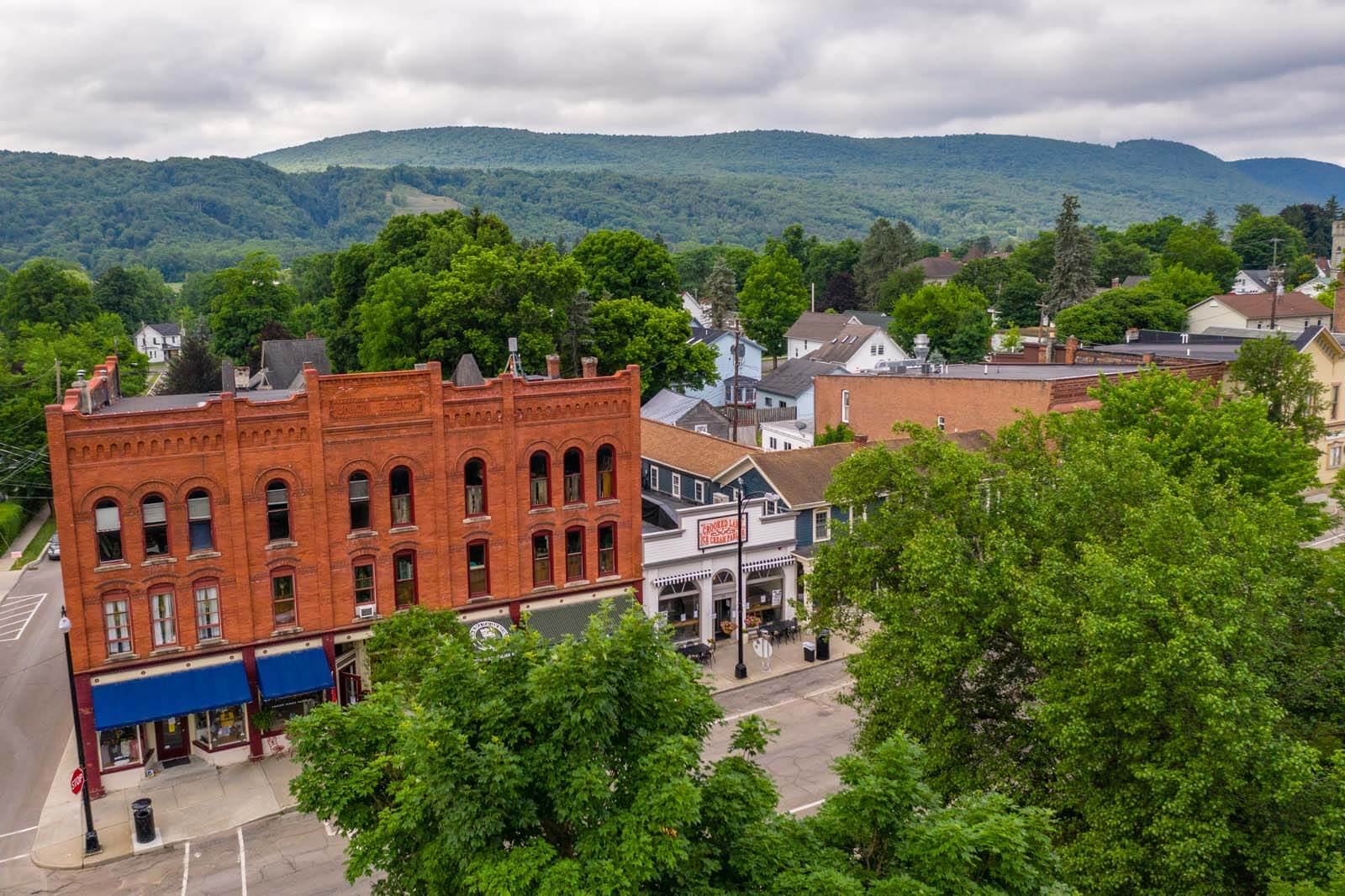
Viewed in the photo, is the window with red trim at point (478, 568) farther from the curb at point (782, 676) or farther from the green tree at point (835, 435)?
the green tree at point (835, 435)

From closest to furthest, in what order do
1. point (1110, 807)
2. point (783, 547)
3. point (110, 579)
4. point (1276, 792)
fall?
point (1276, 792), point (1110, 807), point (110, 579), point (783, 547)

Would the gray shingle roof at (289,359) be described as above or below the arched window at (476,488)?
above

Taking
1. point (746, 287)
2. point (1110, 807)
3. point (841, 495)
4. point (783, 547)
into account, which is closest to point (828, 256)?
point (746, 287)

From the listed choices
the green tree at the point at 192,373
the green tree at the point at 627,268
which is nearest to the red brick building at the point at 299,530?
the green tree at the point at 192,373

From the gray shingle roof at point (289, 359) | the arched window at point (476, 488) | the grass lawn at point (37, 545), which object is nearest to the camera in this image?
the arched window at point (476, 488)

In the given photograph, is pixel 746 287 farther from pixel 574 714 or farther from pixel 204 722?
pixel 574 714

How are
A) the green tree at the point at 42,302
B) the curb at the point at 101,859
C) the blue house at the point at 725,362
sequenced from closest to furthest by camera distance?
1. the curb at the point at 101,859
2. the blue house at the point at 725,362
3. the green tree at the point at 42,302
